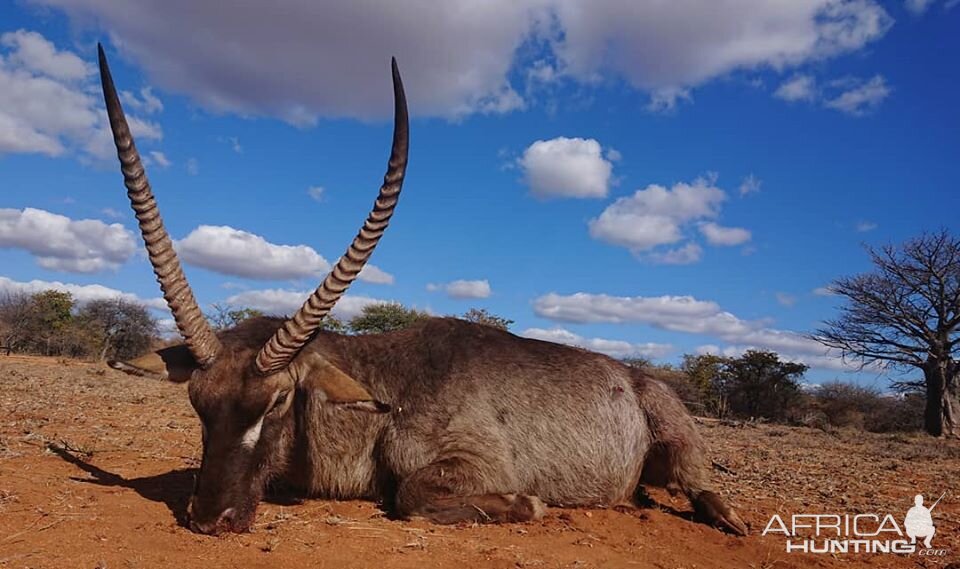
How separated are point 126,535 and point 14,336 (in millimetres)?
40463

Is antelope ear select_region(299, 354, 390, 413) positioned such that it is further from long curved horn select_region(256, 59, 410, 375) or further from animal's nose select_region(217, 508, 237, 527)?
animal's nose select_region(217, 508, 237, 527)

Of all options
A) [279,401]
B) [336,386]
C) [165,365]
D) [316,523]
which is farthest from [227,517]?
[165,365]

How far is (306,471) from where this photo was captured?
5445mm

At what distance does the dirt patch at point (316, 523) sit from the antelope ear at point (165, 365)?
3.03 feet

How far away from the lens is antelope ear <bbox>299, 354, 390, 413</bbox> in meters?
4.87

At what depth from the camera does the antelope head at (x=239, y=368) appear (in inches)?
176

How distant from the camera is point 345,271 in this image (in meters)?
4.87

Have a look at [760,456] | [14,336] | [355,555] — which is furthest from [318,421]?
[14,336]

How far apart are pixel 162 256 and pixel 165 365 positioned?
840 mm

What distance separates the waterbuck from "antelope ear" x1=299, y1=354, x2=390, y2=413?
0.01 metres

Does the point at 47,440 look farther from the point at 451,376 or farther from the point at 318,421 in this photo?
the point at 451,376

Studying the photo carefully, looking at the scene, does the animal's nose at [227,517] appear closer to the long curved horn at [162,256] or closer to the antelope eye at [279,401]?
the antelope eye at [279,401]

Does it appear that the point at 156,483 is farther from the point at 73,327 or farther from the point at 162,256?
the point at 73,327

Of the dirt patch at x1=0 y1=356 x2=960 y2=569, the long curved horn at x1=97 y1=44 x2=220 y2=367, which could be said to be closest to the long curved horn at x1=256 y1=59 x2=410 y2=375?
the long curved horn at x1=97 y1=44 x2=220 y2=367
